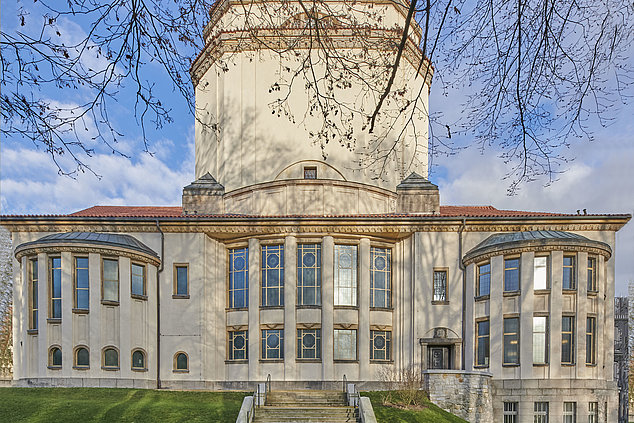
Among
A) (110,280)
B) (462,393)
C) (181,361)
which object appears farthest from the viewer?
(181,361)

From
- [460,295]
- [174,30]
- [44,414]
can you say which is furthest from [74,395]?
[174,30]

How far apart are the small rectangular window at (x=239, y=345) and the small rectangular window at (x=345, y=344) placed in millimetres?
3815

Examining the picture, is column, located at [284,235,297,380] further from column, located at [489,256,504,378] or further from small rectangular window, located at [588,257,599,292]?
small rectangular window, located at [588,257,599,292]

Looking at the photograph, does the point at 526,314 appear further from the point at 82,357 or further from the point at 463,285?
the point at 82,357

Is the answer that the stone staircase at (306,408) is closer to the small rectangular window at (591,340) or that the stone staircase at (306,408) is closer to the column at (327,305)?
the column at (327,305)

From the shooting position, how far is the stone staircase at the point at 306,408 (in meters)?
17.4

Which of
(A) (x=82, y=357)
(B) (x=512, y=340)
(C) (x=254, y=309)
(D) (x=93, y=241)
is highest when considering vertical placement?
(D) (x=93, y=241)

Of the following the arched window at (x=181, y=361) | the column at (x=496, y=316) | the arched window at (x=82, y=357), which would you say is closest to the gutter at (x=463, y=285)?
the column at (x=496, y=316)

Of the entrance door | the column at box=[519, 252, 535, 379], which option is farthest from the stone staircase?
the column at box=[519, 252, 535, 379]

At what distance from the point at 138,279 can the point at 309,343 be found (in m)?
7.75

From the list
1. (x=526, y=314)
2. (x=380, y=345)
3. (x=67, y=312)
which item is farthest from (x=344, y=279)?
(x=67, y=312)

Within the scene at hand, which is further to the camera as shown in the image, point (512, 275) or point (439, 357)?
point (439, 357)

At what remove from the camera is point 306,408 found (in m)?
18.4

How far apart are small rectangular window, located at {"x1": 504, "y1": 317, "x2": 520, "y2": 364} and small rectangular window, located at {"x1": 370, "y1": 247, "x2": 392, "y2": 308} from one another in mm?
4952
